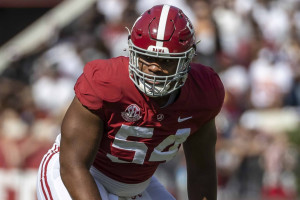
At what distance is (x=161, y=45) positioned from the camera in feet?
12.3

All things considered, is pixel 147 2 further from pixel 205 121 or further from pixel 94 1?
pixel 205 121

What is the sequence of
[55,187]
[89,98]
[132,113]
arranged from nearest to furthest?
[89,98] → [132,113] → [55,187]

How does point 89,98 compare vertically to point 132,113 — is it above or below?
above

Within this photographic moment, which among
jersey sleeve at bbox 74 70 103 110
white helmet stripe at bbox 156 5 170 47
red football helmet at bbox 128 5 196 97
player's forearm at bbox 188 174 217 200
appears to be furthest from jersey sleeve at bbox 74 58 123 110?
player's forearm at bbox 188 174 217 200

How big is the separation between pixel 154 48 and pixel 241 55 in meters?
6.26

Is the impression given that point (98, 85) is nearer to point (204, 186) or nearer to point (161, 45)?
point (161, 45)

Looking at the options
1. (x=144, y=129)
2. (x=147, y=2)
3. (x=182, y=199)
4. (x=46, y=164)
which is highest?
(x=144, y=129)

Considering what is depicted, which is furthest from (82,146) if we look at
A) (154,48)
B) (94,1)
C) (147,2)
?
(94,1)

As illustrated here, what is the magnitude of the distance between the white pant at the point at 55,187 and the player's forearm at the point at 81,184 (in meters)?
0.18

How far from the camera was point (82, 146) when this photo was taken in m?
3.75

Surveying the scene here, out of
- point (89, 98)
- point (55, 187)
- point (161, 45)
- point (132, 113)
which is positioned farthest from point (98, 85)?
point (55, 187)

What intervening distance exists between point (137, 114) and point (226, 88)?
18.1 feet

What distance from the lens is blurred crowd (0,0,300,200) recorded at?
7.83m

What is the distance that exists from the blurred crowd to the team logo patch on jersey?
3.85 metres
